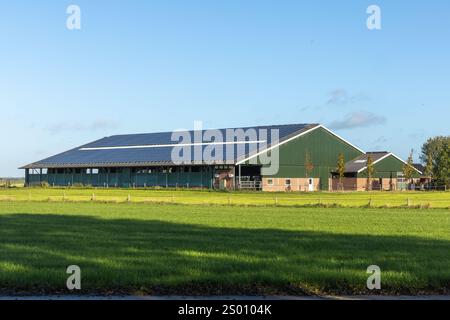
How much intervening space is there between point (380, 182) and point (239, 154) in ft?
84.8

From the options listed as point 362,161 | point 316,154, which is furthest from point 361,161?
point 316,154

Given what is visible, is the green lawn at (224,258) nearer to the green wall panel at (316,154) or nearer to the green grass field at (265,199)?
the green grass field at (265,199)

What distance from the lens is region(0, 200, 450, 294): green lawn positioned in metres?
10.6

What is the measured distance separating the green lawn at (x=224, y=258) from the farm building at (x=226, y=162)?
A: 58174 millimetres

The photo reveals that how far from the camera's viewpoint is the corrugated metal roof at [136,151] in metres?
84.2

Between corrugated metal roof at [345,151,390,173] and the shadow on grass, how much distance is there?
72.0 metres

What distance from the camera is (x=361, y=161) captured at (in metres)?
92.7

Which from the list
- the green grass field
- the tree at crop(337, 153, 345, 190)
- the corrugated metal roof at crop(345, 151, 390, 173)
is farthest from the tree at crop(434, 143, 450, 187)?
the green grass field

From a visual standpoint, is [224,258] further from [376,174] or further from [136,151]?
[136,151]

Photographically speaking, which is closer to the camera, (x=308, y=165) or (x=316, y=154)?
(x=308, y=165)

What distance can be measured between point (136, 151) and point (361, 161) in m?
33.8

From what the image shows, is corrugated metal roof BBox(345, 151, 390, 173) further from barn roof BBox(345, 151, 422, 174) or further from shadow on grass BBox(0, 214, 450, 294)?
shadow on grass BBox(0, 214, 450, 294)

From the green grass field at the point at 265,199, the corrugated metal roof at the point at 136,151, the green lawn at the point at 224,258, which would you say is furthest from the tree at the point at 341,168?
the green lawn at the point at 224,258
